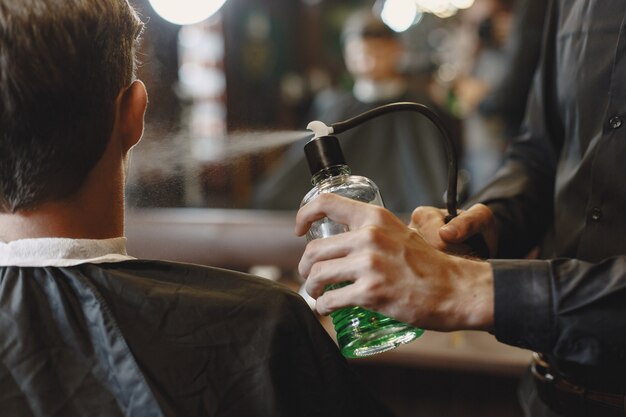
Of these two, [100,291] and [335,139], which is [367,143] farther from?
[100,291]

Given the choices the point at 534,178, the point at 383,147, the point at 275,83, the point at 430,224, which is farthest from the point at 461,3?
the point at 430,224

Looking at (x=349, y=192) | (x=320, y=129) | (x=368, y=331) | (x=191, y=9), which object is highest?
(x=191, y=9)

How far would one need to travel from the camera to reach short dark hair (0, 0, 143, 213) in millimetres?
958

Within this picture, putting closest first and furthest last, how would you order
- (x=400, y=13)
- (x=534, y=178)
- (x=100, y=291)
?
1. (x=100, y=291)
2. (x=534, y=178)
3. (x=400, y=13)

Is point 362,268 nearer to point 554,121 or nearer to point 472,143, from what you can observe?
point 554,121

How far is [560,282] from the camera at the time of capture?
97cm

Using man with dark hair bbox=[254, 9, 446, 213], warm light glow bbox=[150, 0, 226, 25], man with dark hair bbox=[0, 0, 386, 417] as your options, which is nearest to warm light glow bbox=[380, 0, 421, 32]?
man with dark hair bbox=[254, 9, 446, 213]

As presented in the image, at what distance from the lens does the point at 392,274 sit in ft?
3.04

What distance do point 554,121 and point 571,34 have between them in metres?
0.20

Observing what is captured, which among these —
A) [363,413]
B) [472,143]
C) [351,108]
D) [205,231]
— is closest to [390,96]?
[351,108]

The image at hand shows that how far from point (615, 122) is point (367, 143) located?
312cm

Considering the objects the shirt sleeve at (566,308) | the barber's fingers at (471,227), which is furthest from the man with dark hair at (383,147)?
the shirt sleeve at (566,308)

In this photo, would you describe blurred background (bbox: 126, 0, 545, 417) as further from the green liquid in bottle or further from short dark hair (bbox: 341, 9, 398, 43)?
the green liquid in bottle

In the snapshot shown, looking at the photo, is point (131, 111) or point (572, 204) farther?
point (572, 204)
